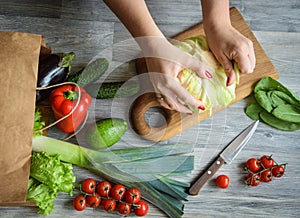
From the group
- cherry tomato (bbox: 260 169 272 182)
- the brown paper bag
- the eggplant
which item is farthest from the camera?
cherry tomato (bbox: 260 169 272 182)

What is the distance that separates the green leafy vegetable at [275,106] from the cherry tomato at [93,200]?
66 centimetres

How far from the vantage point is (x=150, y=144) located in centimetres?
154

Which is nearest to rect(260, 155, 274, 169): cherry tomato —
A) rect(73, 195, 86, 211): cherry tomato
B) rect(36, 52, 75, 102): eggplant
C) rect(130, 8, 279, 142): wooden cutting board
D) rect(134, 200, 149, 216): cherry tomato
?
rect(130, 8, 279, 142): wooden cutting board

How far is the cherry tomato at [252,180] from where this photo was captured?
4.96 feet

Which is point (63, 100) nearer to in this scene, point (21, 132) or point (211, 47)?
point (21, 132)

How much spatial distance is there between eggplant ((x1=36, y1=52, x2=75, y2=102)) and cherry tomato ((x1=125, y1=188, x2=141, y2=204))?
46 cm

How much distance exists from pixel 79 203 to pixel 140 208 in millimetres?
220

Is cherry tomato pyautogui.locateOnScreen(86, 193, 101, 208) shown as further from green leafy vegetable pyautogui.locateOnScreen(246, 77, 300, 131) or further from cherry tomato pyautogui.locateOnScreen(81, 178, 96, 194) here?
green leafy vegetable pyautogui.locateOnScreen(246, 77, 300, 131)

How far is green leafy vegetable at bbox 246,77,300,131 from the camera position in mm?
1548

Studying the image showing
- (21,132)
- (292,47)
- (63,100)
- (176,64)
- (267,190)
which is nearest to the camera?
(21,132)

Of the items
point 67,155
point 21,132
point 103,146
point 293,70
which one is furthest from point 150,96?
point 293,70

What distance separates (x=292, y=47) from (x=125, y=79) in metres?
0.71

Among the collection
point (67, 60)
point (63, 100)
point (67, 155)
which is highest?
point (67, 60)

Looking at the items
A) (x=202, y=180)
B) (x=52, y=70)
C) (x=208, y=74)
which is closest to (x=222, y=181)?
(x=202, y=180)
